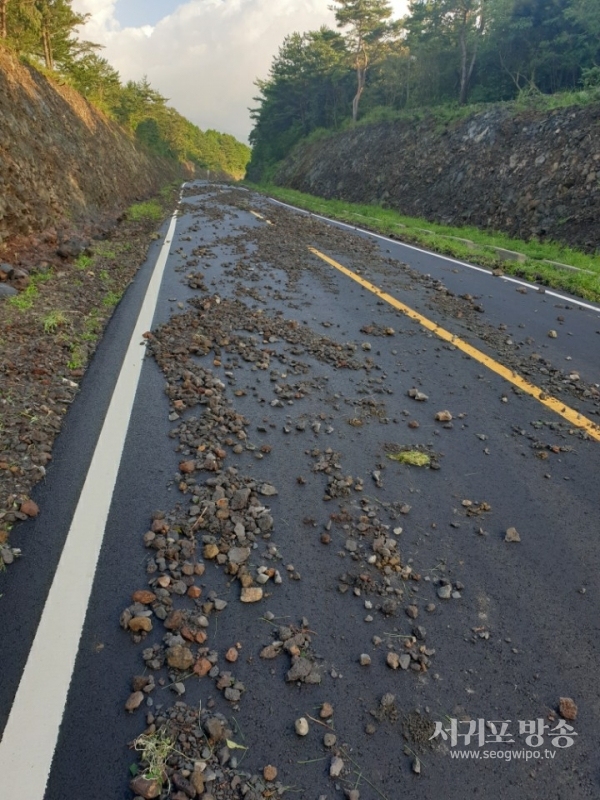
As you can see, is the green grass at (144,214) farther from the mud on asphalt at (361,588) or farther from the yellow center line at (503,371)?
the mud on asphalt at (361,588)

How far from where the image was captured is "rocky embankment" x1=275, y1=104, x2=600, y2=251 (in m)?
13.1

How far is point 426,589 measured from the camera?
95.5 inches

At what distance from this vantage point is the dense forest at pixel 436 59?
23609mm

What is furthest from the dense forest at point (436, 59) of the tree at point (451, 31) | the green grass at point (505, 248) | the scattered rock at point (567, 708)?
the scattered rock at point (567, 708)

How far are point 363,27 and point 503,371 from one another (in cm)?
4178

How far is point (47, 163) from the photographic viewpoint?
1243 cm

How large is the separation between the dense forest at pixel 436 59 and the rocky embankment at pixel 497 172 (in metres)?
1.57

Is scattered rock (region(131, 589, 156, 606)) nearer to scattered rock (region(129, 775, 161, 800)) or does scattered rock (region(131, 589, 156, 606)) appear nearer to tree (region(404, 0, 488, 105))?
scattered rock (region(129, 775, 161, 800))

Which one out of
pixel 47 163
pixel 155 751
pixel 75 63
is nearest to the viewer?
pixel 155 751

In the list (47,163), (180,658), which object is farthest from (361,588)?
(47,163)

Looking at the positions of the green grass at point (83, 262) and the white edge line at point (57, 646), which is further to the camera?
the green grass at point (83, 262)

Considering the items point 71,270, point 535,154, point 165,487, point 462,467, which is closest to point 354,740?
point 165,487

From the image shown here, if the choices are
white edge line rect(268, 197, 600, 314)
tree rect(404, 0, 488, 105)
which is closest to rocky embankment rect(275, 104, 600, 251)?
white edge line rect(268, 197, 600, 314)

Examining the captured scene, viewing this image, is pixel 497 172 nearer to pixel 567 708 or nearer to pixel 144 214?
pixel 144 214
